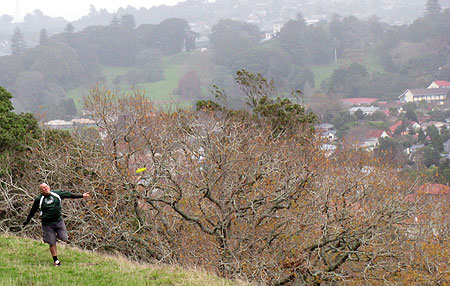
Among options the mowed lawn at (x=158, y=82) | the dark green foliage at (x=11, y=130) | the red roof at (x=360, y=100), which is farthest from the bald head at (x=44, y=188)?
the red roof at (x=360, y=100)

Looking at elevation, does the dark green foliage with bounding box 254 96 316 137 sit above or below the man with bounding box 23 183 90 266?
below

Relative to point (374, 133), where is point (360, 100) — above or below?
below

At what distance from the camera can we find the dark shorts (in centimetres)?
796

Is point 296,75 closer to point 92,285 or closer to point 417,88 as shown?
point 417,88

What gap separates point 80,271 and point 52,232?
71cm

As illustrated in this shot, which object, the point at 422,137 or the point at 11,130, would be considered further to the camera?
the point at 422,137

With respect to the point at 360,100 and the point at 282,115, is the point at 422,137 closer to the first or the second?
the point at 360,100

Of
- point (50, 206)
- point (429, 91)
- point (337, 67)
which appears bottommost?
point (429, 91)

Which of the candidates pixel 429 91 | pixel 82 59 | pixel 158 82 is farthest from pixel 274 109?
pixel 82 59

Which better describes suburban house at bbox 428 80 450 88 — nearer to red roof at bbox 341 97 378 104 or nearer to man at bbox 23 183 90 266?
red roof at bbox 341 97 378 104

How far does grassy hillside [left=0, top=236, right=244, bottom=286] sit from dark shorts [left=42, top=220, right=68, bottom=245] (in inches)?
16.8

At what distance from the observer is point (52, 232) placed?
8.01 metres

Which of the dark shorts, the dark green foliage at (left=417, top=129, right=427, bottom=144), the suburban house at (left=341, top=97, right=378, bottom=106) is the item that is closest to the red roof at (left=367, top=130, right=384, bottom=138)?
the dark green foliage at (left=417, top=129, right=427, bottom=144)

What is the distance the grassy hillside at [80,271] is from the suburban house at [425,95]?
8608 cm
